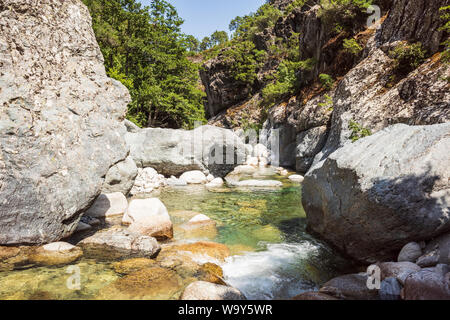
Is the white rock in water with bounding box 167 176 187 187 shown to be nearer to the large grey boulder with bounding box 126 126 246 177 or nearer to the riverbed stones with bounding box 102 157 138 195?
the large grey boulder with bounding box 126 126 246 177

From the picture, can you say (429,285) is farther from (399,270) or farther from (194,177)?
(194,177)

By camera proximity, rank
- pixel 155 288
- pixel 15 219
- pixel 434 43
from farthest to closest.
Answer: pixel 434 43 → pixel 15 219 → pixel 155 288

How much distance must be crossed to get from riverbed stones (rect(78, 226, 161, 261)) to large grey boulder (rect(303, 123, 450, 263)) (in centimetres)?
349

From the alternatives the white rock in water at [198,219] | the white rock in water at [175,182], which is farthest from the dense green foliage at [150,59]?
the white rock in water at [198,219]

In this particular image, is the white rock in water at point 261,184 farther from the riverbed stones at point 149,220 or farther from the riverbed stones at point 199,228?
the riverbed stones at point 149,220

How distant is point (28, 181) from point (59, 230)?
3.17ft

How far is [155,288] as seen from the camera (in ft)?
10.3

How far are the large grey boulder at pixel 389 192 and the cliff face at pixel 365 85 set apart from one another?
3783 mm

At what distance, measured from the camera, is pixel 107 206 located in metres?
6.63

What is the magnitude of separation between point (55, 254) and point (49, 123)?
83.1 inches

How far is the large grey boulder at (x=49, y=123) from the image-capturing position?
360cm

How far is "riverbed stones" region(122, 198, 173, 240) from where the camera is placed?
5.35 meters
